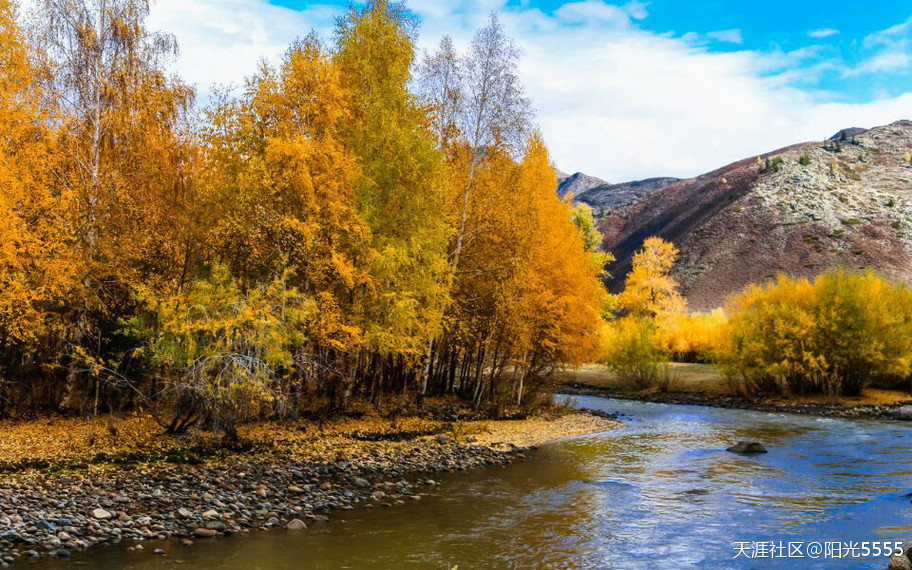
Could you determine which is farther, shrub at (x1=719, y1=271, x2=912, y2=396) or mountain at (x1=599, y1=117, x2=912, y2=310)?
mountain at (x1=599, y1=117, x2=912, y2=310)

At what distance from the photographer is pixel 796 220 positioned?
95.2m

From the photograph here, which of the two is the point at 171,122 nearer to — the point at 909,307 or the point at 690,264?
the point at 909,307

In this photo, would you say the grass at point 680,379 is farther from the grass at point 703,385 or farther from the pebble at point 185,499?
the pebble at point 185,499

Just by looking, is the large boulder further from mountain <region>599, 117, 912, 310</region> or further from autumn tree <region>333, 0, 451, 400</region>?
mountain <region>599, 117, 912, 310</region>

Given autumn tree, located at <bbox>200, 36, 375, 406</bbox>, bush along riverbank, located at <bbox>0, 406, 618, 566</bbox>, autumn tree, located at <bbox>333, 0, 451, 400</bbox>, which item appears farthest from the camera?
autumn tree, located at <bbox>333, 0, 451, 400</bbox>

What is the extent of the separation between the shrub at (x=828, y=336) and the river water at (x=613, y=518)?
14.5 meters

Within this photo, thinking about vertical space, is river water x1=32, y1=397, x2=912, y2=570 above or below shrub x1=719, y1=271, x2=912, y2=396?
below

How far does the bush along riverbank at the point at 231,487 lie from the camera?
33.4ft

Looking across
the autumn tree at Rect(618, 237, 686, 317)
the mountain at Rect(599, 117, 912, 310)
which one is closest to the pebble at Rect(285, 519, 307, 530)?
the autumn tree at Rect(618, 237, 686, 317)

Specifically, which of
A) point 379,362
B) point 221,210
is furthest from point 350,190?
point 379,362

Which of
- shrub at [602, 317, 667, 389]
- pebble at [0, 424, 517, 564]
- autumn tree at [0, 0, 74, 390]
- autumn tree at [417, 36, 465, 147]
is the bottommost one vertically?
pebble at [0, 424, 517, 564]

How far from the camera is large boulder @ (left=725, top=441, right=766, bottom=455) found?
816 inches

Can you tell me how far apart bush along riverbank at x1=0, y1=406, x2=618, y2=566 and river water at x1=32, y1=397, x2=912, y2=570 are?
21.9 inches

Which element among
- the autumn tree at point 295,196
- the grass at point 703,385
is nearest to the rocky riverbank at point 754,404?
the grass at point 703,385
